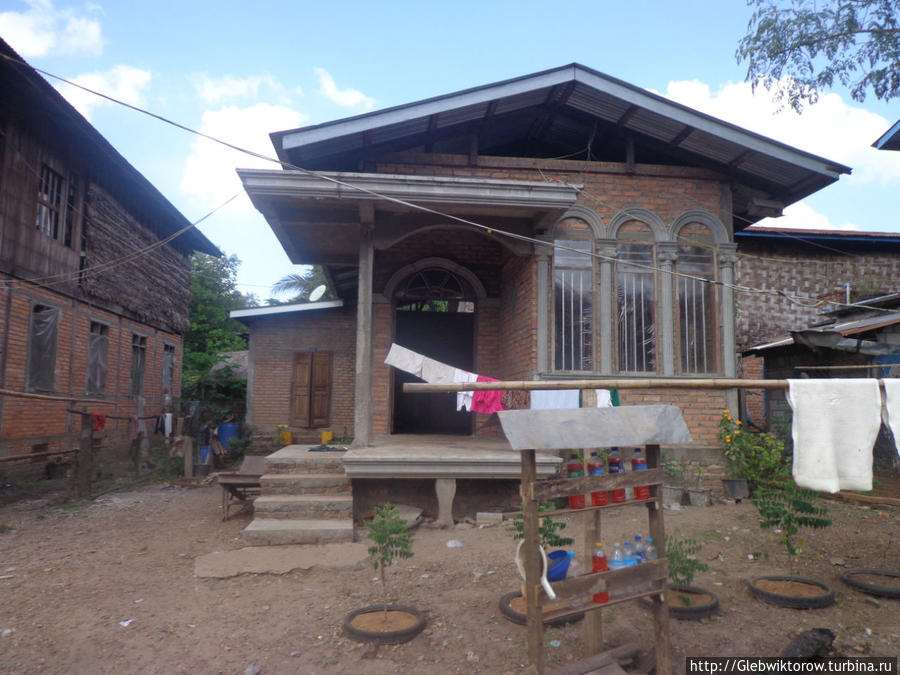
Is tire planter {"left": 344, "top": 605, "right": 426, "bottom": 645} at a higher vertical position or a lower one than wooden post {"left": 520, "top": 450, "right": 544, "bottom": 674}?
lower

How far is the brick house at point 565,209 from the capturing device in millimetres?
7398

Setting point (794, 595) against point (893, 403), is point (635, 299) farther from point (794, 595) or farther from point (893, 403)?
point (893, 403)

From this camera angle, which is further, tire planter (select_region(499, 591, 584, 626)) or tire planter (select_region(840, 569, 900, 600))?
tire planter (select_region(840, 569, 900, 600))

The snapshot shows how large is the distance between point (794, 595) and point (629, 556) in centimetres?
195

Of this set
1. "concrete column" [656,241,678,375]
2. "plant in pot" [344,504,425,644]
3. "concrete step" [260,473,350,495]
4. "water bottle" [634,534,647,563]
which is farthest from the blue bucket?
"concrete column" [656,241,678,375]

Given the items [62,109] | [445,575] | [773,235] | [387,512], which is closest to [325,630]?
[387,512]

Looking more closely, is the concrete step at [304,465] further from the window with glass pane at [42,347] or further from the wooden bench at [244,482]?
the window with glass pane at [42,347]

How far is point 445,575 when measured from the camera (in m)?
5.25

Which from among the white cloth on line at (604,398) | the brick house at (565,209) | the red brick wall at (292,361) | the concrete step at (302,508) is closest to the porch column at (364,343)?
the brick house at (565,209)

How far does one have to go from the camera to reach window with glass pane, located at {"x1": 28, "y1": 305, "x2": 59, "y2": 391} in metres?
10.7

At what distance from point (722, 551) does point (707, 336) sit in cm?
346

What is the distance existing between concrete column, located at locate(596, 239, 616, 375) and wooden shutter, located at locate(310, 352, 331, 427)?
8.05 meters

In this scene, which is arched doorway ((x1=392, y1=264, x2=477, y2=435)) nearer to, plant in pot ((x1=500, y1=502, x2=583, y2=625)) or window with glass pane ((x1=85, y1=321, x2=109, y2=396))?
plant in pot ((x1=500, y1=502, x2=583, y2=625))

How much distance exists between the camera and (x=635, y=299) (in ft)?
26.9
